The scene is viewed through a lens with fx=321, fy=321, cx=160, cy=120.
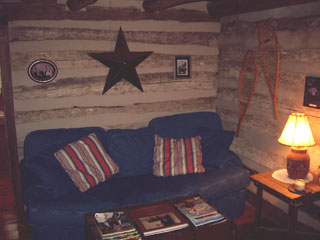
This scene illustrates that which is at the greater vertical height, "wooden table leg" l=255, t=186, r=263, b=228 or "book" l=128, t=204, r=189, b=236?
"book" l=128, t=204, r=189, b=236

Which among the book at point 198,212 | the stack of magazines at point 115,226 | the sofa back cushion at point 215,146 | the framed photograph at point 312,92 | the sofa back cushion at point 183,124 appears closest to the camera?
the stack of magazines at point 115,226

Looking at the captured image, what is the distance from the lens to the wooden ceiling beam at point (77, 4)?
9.73ft

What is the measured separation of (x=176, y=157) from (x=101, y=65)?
1360 millimetres

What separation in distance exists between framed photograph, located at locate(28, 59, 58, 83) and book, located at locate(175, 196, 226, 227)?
1958 millimetres

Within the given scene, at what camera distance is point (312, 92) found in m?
2.89

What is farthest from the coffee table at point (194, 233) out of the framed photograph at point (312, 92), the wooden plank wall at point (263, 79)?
the framed photograph at point (312, 92)

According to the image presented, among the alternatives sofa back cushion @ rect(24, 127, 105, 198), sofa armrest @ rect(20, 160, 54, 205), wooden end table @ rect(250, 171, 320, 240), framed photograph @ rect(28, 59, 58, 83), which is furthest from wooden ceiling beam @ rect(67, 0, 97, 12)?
A: wooden end table @ rect(250, 171, 320, 240)

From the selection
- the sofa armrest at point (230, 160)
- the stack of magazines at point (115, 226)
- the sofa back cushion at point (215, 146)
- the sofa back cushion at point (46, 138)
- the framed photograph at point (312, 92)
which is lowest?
the stack of magazines at point (115, 226)

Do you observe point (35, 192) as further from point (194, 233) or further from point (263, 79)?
point (263, 79)

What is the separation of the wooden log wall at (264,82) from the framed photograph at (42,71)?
2.13m

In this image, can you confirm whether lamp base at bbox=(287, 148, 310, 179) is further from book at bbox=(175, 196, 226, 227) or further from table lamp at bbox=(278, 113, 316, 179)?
book at bbox=(175, 196, 226, 227)

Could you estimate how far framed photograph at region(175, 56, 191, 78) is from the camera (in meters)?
4.04

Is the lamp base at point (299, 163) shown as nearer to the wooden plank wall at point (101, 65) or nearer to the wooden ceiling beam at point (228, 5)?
the wooden ceiling beam at point (228, 5)

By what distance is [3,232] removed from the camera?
3.16 metres
